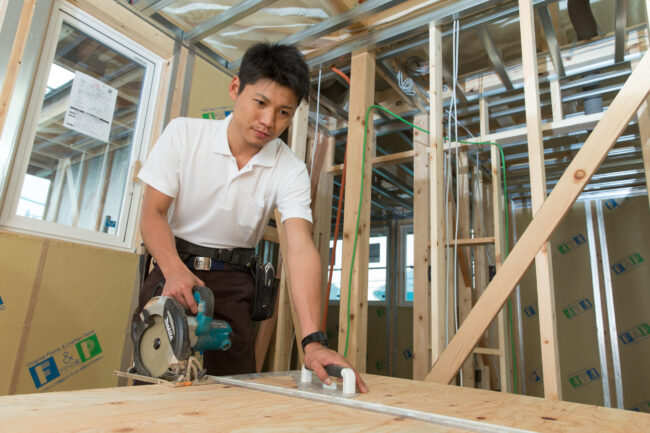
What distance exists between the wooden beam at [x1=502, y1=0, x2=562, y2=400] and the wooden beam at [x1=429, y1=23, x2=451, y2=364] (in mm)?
424

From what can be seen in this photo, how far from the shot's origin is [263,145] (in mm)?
1544

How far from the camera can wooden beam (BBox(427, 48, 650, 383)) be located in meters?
Answer: 1.45

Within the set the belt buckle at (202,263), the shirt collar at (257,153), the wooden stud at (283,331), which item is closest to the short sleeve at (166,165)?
the shirt collar at (257,153)

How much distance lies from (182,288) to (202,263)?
37cm

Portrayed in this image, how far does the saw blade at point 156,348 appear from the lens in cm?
104

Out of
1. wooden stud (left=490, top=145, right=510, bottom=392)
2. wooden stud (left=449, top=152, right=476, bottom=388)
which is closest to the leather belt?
wooden stud (left=490, top=145, right=510, bottom=392)

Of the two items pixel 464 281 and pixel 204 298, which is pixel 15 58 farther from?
pixel 464 281

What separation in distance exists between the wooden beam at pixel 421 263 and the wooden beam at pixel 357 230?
624 millimetres

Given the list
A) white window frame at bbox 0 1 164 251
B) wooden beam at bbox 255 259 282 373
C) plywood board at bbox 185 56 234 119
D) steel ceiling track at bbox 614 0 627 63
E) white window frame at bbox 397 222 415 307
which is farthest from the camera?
white window frame at bbox 397 222 415 307

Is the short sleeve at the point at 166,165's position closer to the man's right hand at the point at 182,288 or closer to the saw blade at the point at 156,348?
the man's right hand at the point at 182,288

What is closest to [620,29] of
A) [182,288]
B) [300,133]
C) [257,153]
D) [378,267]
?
[300,133]

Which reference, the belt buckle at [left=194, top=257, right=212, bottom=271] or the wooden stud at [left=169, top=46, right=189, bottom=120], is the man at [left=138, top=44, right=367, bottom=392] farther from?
the wooden stud at [left=169, top=46, right=189, bottom=120]

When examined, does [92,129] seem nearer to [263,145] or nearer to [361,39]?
[263,145]

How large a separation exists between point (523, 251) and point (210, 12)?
7.14ft
